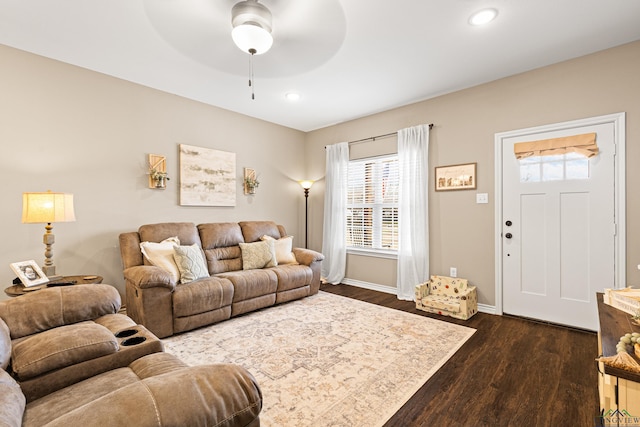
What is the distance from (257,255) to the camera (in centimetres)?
386

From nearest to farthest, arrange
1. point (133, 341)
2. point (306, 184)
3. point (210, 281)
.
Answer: point (133, 341) → point (210, 281) → point (306, 184)

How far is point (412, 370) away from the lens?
7.23ft

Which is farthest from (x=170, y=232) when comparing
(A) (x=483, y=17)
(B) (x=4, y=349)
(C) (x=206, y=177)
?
(A) (x=483, y=17)

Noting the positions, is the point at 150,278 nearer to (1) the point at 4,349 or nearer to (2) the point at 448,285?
(1) the point at 4,349

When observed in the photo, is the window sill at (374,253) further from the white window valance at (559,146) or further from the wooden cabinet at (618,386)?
the wooden cabinet at (618,386)

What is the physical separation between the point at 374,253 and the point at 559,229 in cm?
231

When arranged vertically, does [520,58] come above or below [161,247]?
above

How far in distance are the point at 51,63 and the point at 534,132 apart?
5.10 metres

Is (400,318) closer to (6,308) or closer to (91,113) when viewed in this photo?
(6,308)

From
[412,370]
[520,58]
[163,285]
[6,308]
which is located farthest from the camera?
[520,58]

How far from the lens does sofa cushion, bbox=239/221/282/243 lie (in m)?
4.19

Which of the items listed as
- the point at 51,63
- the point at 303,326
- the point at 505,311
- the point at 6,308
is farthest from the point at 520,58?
the point at 51,63

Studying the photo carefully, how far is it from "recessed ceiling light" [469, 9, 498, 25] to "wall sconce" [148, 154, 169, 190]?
11.8 feet

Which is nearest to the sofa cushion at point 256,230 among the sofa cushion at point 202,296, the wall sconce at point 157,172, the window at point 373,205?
the sofa cushion at point 202,296
